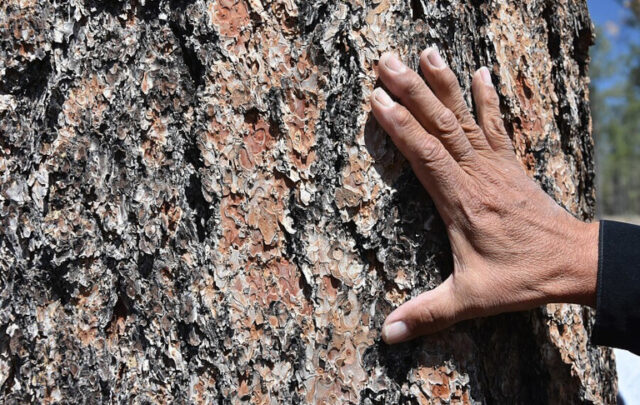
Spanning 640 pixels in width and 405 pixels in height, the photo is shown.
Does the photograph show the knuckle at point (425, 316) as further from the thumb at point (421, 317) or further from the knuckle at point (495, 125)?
the knuckle at point (495, 125)

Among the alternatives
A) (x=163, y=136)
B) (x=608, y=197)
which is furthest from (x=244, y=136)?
(x=608, y=197)

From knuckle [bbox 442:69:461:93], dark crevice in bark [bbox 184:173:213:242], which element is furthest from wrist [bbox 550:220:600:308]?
dark crevice in bark [bbox 184:173:213:242]

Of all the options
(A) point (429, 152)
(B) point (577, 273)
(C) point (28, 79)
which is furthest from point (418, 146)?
(C) point (28, 79)

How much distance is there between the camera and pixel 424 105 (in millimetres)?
1336

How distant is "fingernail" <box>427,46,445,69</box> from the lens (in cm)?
134

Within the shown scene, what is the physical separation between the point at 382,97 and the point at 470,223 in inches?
→ 14.7

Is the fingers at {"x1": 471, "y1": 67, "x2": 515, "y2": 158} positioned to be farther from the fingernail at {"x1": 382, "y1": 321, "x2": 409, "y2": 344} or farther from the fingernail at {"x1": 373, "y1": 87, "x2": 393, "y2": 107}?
the fingernail at {"x1": 382, "y1": 321, "x2": 409, "y2": 344}

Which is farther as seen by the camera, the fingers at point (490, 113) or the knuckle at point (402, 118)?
the fingers at point (490, 113)

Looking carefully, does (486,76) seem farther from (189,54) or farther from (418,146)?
(189,54)

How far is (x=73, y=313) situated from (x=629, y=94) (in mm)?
42684

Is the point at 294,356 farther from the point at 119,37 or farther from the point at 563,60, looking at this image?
the point at 563,60

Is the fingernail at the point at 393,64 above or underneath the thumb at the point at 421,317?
above

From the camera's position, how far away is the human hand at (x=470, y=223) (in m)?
1.32

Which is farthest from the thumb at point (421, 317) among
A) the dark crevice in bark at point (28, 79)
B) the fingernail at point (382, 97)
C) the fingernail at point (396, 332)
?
the dark crevice in bark at point (28, 79)
